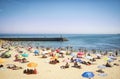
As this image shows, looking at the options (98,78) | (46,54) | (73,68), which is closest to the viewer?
(98,78)

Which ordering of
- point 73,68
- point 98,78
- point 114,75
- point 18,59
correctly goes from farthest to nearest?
point 18,59, point 73,68, point 114,75, point 98,78

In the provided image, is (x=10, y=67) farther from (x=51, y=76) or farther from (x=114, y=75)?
(x=114, y=75)

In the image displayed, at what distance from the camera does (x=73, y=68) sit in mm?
16703

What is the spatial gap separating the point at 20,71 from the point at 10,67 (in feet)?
5.87

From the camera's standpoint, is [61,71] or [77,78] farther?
[61,71]

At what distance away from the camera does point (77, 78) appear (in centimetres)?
1336

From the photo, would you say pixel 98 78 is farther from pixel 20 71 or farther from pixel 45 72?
pixel 20 71

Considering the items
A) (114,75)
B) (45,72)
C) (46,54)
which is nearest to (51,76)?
(45,72)

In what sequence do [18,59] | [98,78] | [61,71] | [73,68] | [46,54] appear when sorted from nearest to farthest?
[98,78] < [61,71] < [73,68] < [18,59] < [46,54]

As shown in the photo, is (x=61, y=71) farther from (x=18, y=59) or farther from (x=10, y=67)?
(x=18, y=59)

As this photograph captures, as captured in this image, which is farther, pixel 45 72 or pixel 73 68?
pixel 73 68

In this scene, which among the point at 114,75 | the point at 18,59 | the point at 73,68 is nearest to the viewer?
the point at 114,75

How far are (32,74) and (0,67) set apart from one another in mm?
4501

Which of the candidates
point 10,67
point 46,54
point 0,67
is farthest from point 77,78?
point 46,54
